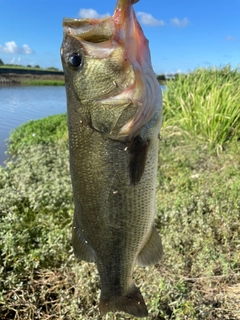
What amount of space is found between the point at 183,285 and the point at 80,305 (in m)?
0.90

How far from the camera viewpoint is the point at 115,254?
1938mm

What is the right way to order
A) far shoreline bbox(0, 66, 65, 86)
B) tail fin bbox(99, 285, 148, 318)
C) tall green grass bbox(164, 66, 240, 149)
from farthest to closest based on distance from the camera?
far shoreline bbox(0, 66, 65, 86) < tall green grass bbox(164, 66, 240, 149) < tail fin bbox(99, 285, 148, 318)

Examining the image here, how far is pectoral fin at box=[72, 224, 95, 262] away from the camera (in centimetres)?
194

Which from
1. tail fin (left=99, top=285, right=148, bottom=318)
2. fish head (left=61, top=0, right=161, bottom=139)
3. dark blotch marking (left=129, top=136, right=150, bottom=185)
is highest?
fish head (left=61, top=0, right=161, bottom=139)

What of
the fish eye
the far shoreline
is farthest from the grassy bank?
the far shoreline

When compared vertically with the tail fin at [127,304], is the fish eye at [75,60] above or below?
above

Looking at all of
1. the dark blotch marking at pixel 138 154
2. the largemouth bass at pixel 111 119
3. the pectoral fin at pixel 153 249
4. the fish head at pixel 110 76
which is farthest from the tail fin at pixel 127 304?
the fish head at pixel 110 76

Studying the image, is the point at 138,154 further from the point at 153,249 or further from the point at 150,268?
the point at 150,268

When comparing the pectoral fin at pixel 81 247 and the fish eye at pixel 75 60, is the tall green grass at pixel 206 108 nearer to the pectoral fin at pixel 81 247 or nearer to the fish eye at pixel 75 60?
the pectoral fin at pixel 81 247

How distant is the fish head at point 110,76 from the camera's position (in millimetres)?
1595

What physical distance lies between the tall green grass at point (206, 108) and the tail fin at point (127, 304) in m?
6.23

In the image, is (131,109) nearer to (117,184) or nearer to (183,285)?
(117,184)

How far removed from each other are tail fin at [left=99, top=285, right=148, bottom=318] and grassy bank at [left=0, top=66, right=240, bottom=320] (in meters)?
0.94

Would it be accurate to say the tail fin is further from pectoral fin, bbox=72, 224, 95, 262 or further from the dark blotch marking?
the dark blotch marking
